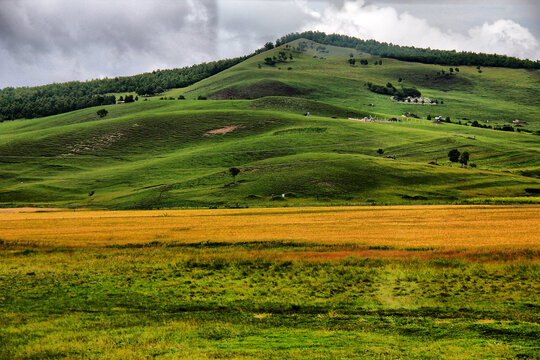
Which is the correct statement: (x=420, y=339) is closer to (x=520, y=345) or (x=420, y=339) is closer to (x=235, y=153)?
(x=520, y=345)

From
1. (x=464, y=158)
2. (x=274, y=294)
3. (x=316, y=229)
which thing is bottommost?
(x=316, y=229)

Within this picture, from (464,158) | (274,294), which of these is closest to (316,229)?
(274,294)

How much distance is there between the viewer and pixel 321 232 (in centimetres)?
6012

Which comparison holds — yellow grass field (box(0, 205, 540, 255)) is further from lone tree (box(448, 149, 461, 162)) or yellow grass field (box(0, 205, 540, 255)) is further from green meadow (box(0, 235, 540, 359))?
lone tree (box(448, 149, 461, 162))

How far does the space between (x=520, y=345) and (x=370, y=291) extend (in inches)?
462

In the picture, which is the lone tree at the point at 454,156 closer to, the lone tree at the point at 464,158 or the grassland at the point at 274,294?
the lone tree at the point at 464,158

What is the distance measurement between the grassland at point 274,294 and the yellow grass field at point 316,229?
0.49 m

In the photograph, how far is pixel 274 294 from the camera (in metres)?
34.2

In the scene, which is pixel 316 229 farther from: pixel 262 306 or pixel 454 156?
pixel 454 156

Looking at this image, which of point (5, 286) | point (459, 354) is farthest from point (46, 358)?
point (459, 354)

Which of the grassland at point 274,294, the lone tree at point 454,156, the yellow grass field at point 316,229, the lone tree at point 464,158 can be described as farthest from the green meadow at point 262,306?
the lone tree at point 454,156

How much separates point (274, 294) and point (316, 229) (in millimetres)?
29577

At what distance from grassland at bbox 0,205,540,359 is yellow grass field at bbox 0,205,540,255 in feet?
1.61

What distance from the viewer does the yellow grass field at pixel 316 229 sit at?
5144 cm
